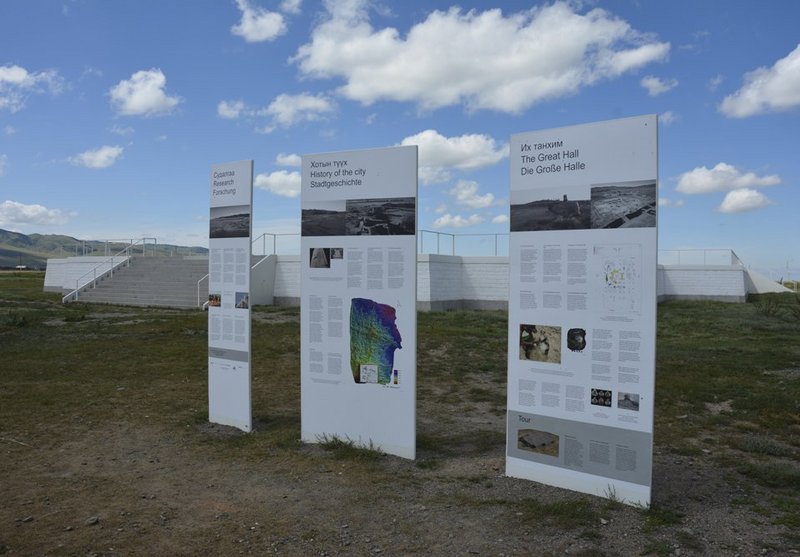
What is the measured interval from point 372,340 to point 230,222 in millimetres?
2724

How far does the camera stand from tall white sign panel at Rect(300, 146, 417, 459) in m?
6.55

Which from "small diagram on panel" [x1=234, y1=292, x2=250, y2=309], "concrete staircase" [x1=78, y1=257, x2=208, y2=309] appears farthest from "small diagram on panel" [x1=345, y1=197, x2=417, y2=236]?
"concrete staircase" [x1=78, y1=257, x2=208, y2=309]

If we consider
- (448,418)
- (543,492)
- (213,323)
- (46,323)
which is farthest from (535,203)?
(46,323)

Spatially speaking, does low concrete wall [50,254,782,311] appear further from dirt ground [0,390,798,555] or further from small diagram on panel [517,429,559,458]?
small diagram on panel [517,429,559,458]

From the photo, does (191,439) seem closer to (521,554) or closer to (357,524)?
(357,524)

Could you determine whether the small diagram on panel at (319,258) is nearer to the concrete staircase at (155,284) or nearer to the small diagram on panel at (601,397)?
the small diagram on panel at (601,397)

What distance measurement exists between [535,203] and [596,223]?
2.08ft

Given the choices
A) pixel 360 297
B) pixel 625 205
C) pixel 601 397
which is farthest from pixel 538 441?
pixel 360 297

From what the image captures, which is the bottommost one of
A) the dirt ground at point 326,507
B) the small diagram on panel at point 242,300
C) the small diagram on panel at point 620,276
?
the dirt ground at point 326,507

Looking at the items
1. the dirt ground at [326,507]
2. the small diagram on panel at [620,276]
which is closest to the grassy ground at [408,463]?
the dirt ground at [326,507]

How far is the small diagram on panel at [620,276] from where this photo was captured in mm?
5168

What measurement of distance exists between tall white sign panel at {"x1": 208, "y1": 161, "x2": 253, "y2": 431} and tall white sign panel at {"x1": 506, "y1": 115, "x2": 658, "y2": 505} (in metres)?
Result: 3.61

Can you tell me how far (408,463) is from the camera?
6.46m

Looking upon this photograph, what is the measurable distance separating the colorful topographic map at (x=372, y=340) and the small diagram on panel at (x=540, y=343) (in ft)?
4.63
